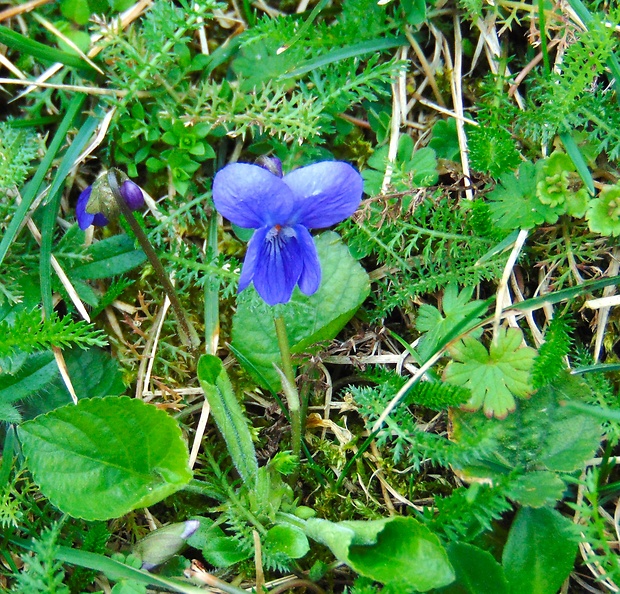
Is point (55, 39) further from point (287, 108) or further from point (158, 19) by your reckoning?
point (287, 108)

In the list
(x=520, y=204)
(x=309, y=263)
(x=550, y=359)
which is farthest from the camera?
(x=520, y=204)

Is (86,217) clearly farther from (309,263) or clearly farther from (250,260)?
(309,263)

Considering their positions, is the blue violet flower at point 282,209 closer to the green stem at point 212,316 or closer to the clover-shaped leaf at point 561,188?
the green stem at point 212,316

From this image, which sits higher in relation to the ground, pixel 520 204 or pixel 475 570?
pixel 520 204

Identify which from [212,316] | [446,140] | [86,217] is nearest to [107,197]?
[86,217]

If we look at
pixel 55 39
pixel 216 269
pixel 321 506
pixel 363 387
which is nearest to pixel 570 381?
pixel 363 387

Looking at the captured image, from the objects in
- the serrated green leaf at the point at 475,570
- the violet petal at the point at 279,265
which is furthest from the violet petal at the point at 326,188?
the serrated green leaf at the point at 475,570

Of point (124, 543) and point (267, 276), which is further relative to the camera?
point (124, 543)
